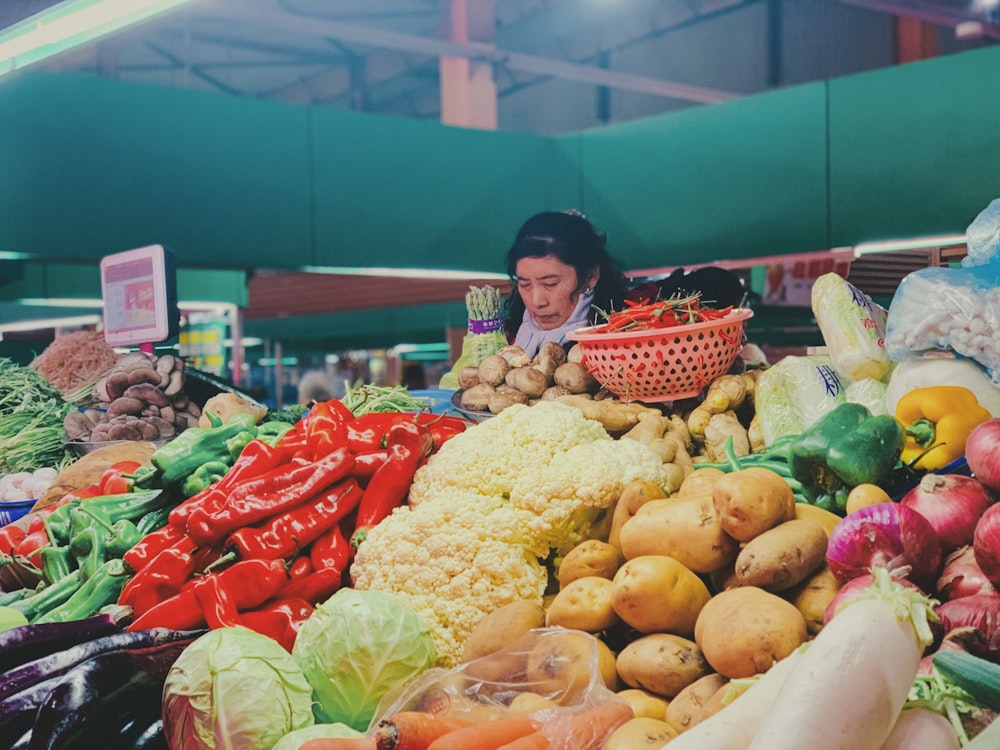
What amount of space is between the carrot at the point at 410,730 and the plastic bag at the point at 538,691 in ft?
0.18

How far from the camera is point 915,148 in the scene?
7090mm

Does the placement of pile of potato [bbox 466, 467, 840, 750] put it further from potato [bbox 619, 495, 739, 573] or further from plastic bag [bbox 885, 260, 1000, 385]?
plastic bag [bbox 885, 260, 1000, 385]

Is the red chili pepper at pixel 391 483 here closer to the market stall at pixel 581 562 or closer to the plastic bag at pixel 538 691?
the market stall at pixel 581 562

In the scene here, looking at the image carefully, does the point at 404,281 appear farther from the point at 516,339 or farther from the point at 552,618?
the point at 552,618

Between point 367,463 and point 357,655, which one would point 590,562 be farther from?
point 367,463

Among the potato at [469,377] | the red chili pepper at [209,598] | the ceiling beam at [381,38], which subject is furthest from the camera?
the ceiling beam at [381,38]

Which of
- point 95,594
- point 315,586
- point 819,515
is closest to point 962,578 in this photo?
point 819,515

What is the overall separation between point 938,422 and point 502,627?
1.08 metres

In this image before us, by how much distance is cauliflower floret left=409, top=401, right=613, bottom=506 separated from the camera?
98.7 inches

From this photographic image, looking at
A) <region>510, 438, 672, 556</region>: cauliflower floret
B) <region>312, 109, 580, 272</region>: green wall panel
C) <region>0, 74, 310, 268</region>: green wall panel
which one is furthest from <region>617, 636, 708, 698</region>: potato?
<region>312, 109, 580, 272</region>: green wall panel

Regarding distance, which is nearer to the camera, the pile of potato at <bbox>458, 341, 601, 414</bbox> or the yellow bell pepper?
the yellow bell pepper

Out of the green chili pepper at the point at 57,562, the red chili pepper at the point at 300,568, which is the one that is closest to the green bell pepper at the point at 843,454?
the red chili pepper at the point at 300,568

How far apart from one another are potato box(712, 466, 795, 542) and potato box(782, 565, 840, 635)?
130 mm

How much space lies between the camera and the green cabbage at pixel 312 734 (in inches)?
73.5
